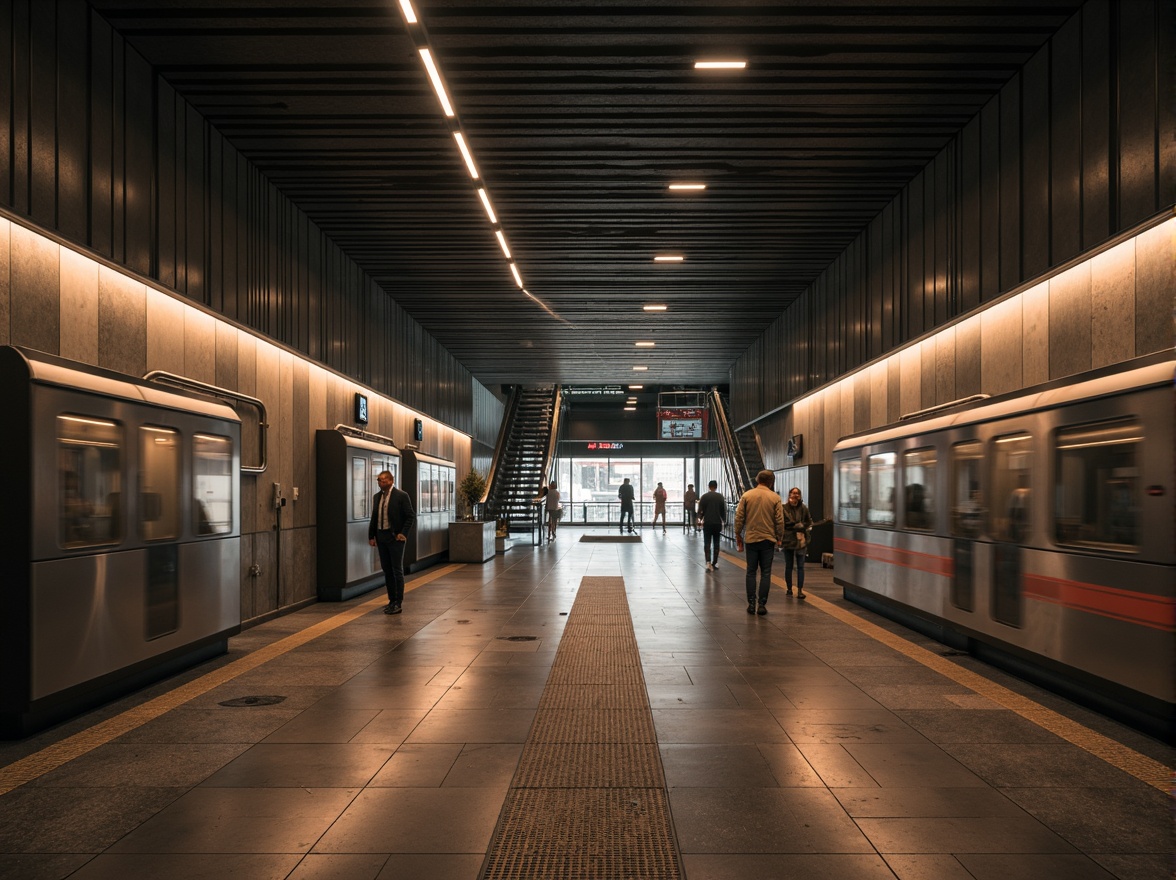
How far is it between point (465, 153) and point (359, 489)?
5278mm

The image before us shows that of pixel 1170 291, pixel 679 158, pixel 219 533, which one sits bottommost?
pixel 219 533

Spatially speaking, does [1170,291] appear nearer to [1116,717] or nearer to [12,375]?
[1116,717]

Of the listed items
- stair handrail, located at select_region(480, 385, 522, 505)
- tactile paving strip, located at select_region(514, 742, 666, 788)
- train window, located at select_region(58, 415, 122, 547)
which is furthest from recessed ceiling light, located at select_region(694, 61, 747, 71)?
stair handrail, located at select_region(480, 385, 522, 505)

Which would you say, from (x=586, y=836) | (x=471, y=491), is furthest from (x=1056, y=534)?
(x=471, y=491)

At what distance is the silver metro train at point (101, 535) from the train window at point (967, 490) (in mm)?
6602

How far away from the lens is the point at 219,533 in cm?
776

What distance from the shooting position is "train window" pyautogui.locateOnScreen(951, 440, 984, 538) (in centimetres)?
749

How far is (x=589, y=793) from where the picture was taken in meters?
4.16

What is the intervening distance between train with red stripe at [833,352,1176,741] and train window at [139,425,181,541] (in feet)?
21.2

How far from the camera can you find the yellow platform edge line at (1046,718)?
4.52 metres

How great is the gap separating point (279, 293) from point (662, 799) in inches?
327

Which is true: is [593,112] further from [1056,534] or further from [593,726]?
[593,726]

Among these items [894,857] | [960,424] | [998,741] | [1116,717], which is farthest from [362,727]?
[960,424]

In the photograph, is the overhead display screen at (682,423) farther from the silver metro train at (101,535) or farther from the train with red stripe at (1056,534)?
the silver metro train at (101,535)
